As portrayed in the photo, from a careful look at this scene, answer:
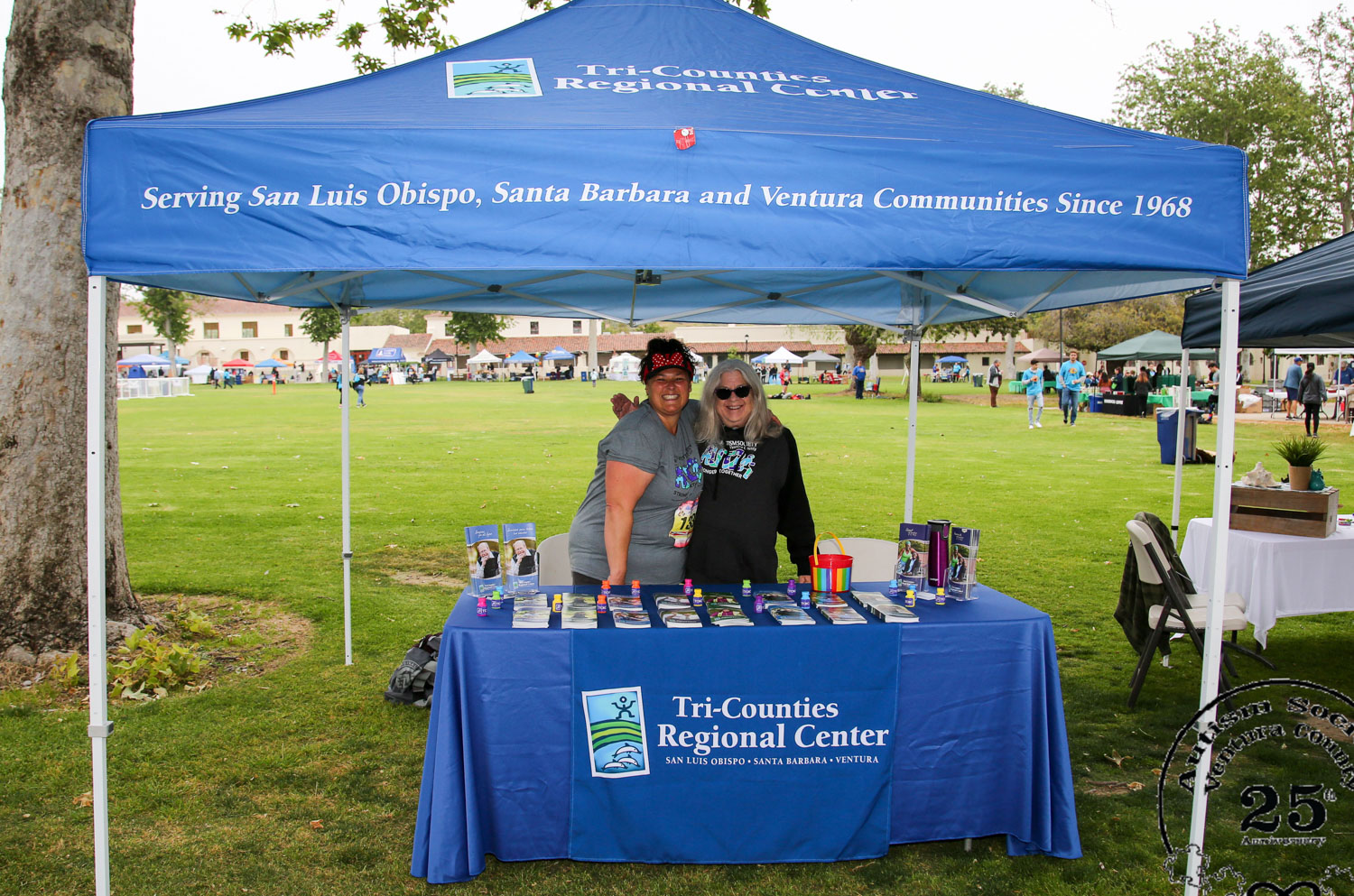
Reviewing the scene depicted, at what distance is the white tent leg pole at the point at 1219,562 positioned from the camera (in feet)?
9.30

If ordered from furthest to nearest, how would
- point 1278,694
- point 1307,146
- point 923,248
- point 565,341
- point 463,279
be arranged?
point 565,341
point 1307,146
point 1278,694
point 463,279
point 923,248

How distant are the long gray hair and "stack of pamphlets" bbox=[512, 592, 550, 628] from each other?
0.91 meters

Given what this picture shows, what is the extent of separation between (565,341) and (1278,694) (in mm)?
83341

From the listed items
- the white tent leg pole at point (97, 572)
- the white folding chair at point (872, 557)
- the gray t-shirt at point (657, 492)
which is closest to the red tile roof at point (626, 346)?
the white folding chair at point (872, 557)

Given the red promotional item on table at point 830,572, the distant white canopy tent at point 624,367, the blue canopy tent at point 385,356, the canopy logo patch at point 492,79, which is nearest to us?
the canopy logo patch at point 492,79

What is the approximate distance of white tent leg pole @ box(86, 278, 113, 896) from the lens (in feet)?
8.66

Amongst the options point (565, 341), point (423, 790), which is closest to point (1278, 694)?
point (423, 790)

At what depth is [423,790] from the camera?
2.89 meters

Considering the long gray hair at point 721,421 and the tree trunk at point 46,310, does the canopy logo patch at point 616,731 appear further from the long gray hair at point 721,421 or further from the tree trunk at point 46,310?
the tree trunk at point 46,310

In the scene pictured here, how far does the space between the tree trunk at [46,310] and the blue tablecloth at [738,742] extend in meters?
3.13

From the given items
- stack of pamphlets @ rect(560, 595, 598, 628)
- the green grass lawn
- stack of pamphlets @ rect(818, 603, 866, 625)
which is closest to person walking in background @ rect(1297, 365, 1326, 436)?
the green grass lawn

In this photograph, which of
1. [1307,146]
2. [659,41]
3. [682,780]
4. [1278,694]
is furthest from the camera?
[1307,146]

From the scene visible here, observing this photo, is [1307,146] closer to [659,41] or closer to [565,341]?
[659,41]

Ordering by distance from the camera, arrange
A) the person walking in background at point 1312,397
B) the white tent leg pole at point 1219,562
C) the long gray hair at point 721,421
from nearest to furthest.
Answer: the white tent leg pole at point 1219,562
the long gray hair at point 721,421
the person walking in background at point 1312,397
